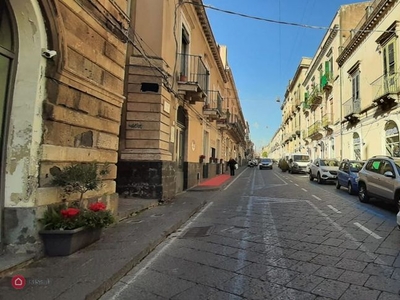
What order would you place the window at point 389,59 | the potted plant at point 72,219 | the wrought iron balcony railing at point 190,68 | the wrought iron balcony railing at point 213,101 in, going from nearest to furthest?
the potted plant at point 72,219 → the wrought iron balcony railing at point 190,68 → the window at point 389,59 → the wrought iron balcony railing at point 213,101

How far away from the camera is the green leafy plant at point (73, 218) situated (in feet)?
14.0

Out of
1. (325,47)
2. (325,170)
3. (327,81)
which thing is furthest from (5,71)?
(325,47)

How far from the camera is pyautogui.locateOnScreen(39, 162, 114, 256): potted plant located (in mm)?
4230

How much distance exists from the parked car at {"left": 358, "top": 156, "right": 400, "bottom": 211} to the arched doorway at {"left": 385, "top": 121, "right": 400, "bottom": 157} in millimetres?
6991

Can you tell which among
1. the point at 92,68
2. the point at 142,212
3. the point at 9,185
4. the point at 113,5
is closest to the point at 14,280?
the point at 9,185

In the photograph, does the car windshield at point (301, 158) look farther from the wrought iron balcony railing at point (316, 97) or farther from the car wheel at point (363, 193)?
the car wheel at point (363, 193)

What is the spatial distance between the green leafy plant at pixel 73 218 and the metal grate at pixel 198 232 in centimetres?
182

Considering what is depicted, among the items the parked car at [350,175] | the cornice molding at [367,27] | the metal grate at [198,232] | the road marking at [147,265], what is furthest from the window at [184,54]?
the cornice molding at [367,27]

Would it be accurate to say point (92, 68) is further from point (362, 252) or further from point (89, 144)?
point (362, 252)

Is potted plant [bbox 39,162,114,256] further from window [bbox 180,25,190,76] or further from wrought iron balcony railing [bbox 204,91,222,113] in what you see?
wrought iron balcony railing [bbox 204,91,222,113]

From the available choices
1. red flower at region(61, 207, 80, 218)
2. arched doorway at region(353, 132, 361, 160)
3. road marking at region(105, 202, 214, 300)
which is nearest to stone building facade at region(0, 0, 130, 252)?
red flower at region(61, 207, 80, 218)

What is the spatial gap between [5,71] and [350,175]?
1305 cm

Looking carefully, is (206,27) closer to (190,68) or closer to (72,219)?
(190,68)

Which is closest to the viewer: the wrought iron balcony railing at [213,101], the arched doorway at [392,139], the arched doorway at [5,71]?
the arched doorway at [5,71]
